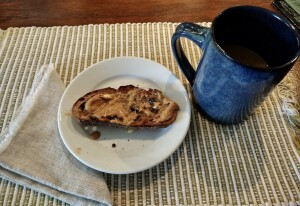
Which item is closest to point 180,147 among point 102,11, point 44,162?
point 44,162

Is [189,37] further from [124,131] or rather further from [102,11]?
[102,11]

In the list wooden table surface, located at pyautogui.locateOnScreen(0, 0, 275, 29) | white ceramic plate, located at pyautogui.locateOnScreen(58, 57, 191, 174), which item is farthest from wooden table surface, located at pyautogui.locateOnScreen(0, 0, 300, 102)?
white ceramic plate, located at pyautogui.locateOnScreen(58, 57, 191, 174)

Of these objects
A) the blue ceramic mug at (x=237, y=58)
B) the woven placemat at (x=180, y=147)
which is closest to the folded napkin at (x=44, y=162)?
the woven placemat at (x=180, y=147)

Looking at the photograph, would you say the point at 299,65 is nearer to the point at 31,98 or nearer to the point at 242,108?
the point at 242,108

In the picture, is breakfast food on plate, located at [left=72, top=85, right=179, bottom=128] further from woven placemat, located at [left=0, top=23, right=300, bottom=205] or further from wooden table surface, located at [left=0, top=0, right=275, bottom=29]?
wooden table surface, located at [left=0, top=0, right=275, bottom=29]

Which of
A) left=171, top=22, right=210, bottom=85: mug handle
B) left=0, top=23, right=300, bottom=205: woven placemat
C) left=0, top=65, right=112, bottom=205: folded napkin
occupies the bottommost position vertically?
left=0, top=65, right=112, bottom=205: folded napkin

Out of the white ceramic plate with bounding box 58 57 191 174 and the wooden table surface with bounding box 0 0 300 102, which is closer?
the white ceramic plate with bounding box 58 57 191 174

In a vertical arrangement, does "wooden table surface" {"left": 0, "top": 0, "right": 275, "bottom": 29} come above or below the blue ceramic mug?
below

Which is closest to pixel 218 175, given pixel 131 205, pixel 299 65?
pixel 131 205
